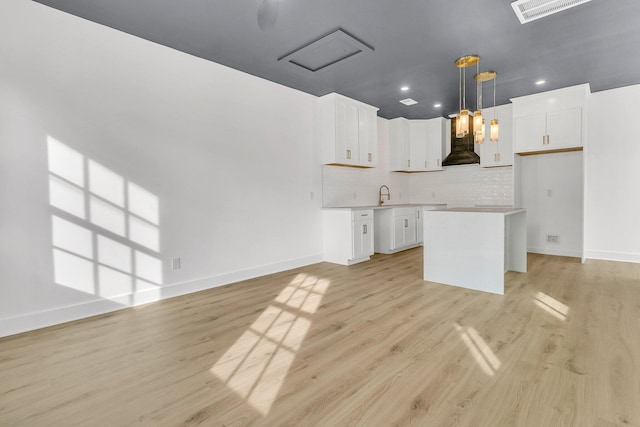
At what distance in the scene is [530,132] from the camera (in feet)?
17.0

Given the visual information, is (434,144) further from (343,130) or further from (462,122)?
(462,122)

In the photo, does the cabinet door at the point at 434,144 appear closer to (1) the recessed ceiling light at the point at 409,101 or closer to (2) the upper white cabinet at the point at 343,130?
(1) the recessed ceiling light at the point at 409,101

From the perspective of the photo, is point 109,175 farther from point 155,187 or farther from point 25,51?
point 25,51

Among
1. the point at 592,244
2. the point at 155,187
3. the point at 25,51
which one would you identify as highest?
the point at 25,51

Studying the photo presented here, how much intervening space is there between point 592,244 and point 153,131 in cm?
662

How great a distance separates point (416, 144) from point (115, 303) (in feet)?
19.7

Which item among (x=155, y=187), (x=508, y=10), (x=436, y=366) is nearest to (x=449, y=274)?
(x=436, y=366)

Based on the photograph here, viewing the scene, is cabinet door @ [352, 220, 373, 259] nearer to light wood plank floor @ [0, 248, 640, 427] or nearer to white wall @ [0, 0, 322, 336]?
white wall @ [0, 0, 322, 336]

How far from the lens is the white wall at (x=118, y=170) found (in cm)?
256

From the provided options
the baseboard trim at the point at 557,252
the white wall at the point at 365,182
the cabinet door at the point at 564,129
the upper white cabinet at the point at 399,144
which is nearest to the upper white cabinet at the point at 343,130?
the white wall at the point at 365,182

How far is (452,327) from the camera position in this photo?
2.53m

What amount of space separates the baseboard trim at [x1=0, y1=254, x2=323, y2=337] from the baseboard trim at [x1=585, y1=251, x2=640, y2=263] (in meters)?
5.09

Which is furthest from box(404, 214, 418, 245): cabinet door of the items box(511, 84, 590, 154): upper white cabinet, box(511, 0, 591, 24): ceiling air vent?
box(511, 0, 591, 24): ceiling air vent

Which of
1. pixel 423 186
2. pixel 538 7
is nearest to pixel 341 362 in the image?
pixel 538 7
